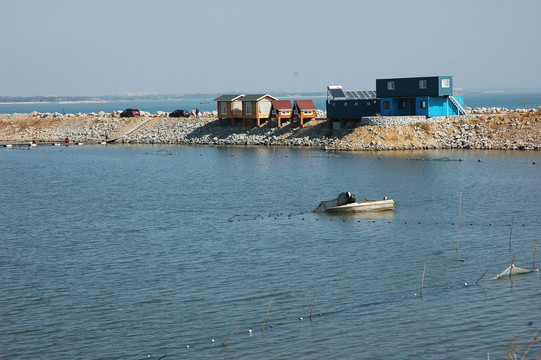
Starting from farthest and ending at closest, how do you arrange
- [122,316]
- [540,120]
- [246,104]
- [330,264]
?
[246,104] → [540,120] → [330,264] → [122,316]

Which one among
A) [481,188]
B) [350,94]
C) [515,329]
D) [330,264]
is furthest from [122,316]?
[350,94]

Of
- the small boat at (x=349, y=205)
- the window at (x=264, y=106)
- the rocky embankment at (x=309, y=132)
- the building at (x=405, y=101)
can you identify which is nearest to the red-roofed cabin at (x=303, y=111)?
the rocky embankment at (x=309, y=132)

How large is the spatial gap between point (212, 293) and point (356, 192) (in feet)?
88.4

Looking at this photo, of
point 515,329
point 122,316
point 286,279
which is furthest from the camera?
point 286,279

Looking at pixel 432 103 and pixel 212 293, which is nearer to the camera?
pixel 212 293

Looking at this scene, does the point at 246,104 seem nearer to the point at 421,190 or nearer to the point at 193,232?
the point at 421,190

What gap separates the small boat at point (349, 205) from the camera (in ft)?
145

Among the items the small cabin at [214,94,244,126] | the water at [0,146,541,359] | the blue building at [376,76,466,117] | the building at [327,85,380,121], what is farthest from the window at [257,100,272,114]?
the water at [0,146,541,359]

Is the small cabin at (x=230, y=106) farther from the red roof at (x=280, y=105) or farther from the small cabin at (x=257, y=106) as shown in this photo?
the red roof at (x=280, y=105)

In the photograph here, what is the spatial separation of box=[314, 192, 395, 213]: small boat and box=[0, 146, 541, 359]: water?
4.18 ft

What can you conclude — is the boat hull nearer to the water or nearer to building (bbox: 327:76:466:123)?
the water

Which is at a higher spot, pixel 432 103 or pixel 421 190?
pixel 432 103

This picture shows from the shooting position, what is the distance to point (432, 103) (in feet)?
280

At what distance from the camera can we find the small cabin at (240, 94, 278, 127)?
9925 centimetres
